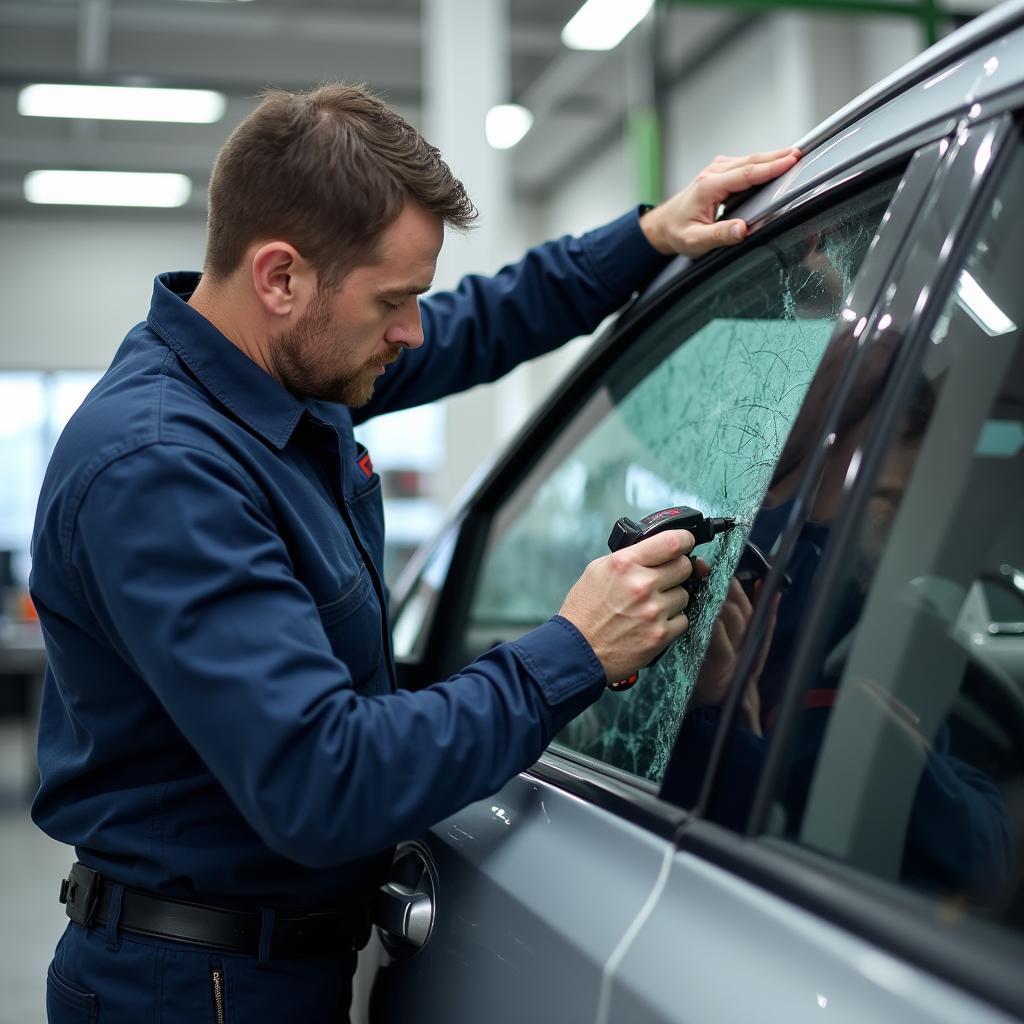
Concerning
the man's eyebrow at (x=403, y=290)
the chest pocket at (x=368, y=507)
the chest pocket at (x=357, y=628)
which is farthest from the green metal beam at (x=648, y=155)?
the chest pocket at (x=357, y=628)

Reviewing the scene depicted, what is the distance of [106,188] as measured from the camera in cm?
959

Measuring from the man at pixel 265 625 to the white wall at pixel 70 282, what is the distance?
9.28 metres

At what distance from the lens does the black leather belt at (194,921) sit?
1008 mm

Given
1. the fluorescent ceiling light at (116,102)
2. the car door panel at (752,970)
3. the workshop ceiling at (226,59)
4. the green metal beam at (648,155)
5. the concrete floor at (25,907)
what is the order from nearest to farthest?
the car door panel at (752,970) → the concrete floor at (25,907) → the green metal beam at (648,155) → the workshop ceiling at (226,59) → the fluorescent ceiling light at (116,102)

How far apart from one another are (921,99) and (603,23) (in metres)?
6.29

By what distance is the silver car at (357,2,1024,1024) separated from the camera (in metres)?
0.66

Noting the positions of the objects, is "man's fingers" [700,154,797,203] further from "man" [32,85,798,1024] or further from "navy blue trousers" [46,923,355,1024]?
"navy blue trousers" [46,923,355,1024]

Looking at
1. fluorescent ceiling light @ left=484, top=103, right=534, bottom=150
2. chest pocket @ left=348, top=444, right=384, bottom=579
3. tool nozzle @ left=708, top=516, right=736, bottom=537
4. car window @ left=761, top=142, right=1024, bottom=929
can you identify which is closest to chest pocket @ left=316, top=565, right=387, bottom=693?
chest pocket @ left=348, top=444, right=384, bottom=579

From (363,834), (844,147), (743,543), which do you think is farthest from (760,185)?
(363,834)

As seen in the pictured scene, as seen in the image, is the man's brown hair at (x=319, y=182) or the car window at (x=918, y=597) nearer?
the car window at (x=918, y=597)

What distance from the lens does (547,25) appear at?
23.6 ft

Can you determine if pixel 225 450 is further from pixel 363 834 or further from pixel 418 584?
pixel 418 584

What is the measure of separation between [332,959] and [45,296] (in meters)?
9.87

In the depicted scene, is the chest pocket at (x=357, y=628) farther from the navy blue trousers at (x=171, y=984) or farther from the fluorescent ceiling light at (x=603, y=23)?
the fluorescent ceiling light at (x=603, y=23)
